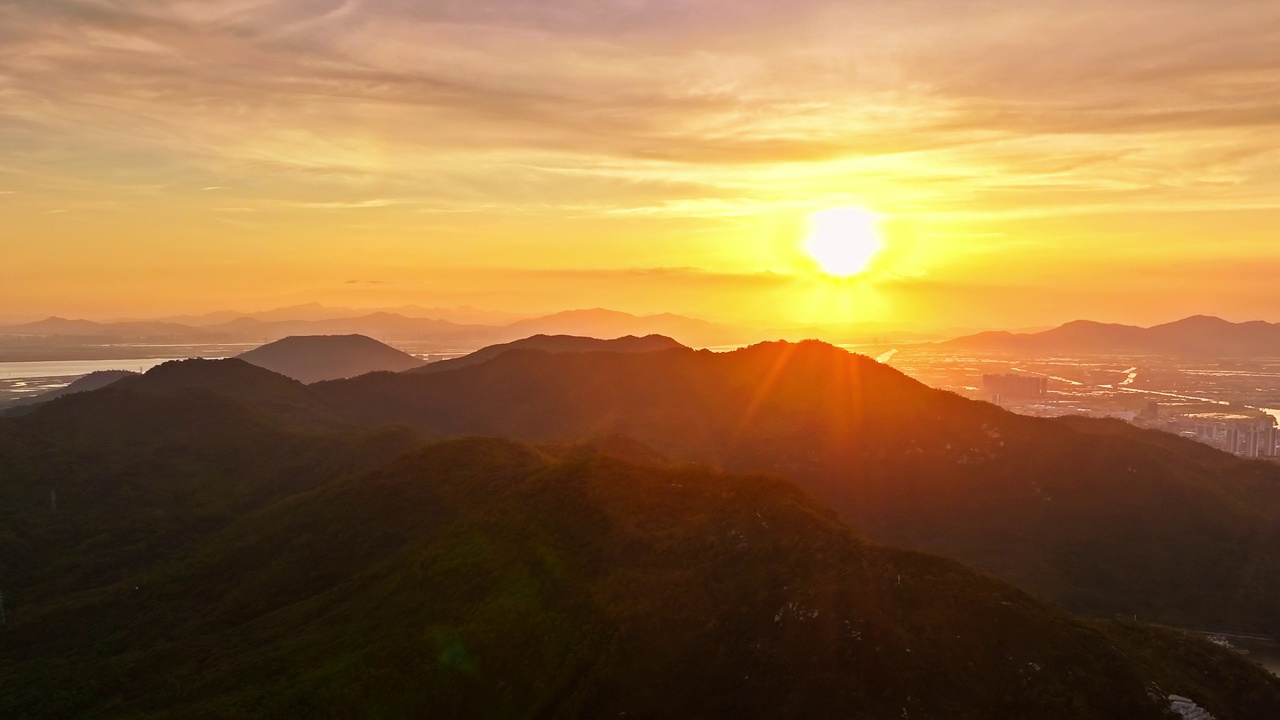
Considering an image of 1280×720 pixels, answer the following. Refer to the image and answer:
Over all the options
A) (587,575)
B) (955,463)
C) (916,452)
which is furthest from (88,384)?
(587,575)

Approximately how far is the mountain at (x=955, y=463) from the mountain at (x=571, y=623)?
3297 centimetres

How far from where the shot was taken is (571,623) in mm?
36250

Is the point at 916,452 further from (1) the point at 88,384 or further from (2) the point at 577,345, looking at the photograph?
(1) the point at 88,384

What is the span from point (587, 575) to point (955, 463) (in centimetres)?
5576

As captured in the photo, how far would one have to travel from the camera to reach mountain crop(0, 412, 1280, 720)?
31094 millimetres

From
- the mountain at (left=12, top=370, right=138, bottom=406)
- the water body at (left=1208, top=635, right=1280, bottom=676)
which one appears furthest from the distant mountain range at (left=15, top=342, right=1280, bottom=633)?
the mountain at (left=12, top=370, right=138, bottom=406)

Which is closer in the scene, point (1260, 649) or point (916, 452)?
point (1260, 649)

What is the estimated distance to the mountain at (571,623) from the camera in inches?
1224

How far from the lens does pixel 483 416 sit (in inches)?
4601

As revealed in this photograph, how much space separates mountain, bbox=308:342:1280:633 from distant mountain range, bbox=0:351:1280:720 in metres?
0.45

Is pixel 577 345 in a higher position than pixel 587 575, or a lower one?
higher

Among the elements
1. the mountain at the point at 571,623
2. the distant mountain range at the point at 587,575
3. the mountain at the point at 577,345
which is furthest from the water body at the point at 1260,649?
the mountain at the point at 577,345

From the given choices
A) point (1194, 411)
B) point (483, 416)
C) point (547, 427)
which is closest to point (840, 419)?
point (547, 427)

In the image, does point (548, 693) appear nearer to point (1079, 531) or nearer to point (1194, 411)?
point (1079, 531)
